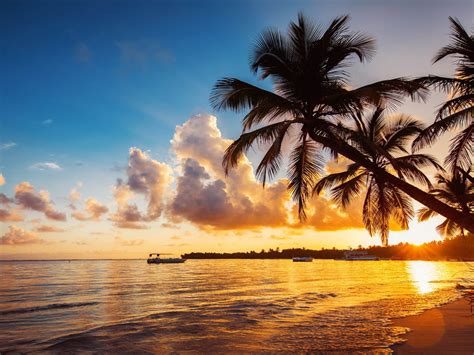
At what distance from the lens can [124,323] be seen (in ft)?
44.5

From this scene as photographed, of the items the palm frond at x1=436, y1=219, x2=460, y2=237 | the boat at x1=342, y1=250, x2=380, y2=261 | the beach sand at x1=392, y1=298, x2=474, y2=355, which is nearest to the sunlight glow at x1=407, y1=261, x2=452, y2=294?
the palm frond at x1=436, y1=219, x2=460, y2=237

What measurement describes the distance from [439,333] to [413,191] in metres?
5.57

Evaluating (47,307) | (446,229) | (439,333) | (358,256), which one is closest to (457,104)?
(439,333)

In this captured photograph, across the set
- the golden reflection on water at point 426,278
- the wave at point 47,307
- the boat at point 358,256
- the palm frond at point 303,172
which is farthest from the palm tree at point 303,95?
the boat at point 358,256

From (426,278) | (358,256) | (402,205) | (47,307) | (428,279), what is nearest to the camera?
(402,205)

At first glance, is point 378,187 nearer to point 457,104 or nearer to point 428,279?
point 457,104

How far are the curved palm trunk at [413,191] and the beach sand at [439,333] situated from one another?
10.8 feet

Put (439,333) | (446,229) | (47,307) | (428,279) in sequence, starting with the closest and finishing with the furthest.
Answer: (439,333)
(47,307)
(446,229)
(428,279)

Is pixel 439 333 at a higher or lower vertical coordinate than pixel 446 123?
lower

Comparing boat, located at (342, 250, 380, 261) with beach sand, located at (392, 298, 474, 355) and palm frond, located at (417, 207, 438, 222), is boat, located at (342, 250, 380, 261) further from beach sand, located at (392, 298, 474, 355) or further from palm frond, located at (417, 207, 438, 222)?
beach sand, located at (392, 298, 474, 355)

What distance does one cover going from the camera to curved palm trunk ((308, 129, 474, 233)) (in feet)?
20.9

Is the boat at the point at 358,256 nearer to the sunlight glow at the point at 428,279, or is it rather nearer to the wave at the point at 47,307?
the sunlight glow at the point at 428,279

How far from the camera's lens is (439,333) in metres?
10.1

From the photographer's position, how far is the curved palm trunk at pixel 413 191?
6363 mm
